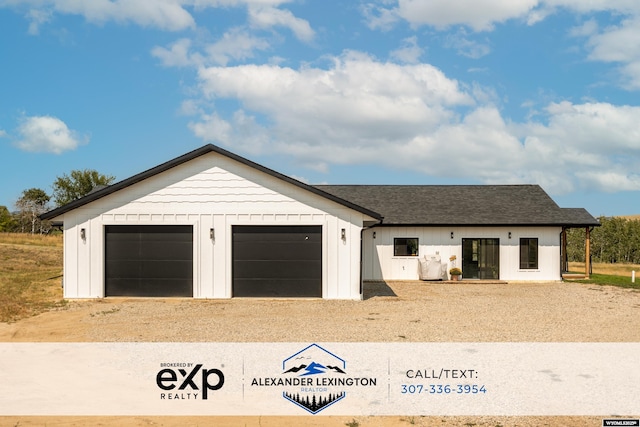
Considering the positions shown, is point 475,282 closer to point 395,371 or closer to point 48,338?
point 395,371

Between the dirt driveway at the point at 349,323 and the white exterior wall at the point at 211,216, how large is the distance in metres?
1.00

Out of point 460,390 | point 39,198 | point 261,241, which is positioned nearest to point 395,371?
point 460,390

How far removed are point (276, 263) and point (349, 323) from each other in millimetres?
5800

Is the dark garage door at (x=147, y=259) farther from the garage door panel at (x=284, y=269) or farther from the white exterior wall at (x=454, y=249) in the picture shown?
the white exterior wall at (x=454, y=249)

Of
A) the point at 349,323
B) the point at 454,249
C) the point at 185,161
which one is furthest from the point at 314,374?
the point at 454,249

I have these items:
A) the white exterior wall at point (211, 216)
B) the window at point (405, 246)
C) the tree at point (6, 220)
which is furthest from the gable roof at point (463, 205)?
the tree at point (6, 220)

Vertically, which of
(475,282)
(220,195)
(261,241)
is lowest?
(475,282)

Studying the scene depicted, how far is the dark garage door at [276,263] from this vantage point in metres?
18.5

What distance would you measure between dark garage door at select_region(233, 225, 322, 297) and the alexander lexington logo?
9204 mm

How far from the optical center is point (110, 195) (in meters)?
18.6

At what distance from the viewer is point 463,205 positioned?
27.4 m

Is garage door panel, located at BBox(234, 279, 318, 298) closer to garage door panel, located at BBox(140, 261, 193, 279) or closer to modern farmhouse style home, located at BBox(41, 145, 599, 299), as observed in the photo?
modern farmhouse style home, located at BBox(41, 145, 599, 299)

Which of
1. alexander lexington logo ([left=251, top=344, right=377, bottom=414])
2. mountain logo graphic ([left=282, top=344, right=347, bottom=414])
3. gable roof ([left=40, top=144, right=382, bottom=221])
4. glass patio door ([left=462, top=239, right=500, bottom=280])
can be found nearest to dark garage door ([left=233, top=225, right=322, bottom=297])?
gable roof ([left=40, top=144, right=382, bottom=221])

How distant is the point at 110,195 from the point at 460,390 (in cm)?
1477
